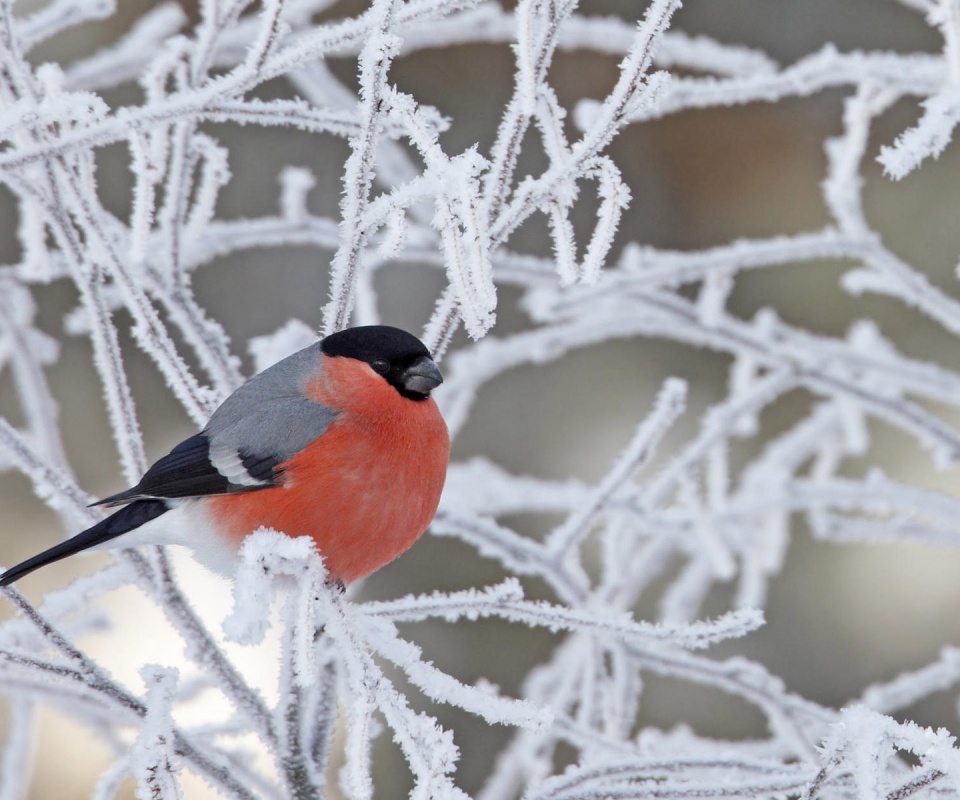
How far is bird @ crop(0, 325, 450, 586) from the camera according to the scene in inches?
78.4

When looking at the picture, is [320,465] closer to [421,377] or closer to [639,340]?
[421,377]

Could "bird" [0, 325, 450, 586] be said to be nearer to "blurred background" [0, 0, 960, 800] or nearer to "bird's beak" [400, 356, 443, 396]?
Answer: "bird's beak" [400, 356, 443, 396]

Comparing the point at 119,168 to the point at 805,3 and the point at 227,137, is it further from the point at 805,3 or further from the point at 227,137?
the point at 805,3

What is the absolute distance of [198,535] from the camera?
2.06 meters

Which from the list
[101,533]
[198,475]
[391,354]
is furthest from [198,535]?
[391,354]

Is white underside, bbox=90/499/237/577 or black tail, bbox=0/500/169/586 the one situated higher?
white underside, bbox=90/499/237/577

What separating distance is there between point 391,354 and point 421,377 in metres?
0.10

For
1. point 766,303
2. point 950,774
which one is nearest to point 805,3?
point 766,303

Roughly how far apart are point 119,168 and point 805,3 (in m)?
3.00

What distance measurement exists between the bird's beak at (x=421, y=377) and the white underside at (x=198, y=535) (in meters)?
0.40

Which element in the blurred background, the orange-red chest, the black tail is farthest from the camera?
the blurred background

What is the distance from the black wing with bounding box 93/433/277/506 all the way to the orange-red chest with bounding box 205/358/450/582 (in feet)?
0.06

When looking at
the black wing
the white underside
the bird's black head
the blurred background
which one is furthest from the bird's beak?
the blurred background

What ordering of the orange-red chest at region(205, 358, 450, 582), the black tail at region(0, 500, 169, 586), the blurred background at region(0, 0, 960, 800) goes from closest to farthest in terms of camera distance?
the black tail at region(0, 500, 169, 586) < the orange-red chest at region(205, 358, 450, 582) < the blurred background at region(0, 0, 960, 800)
